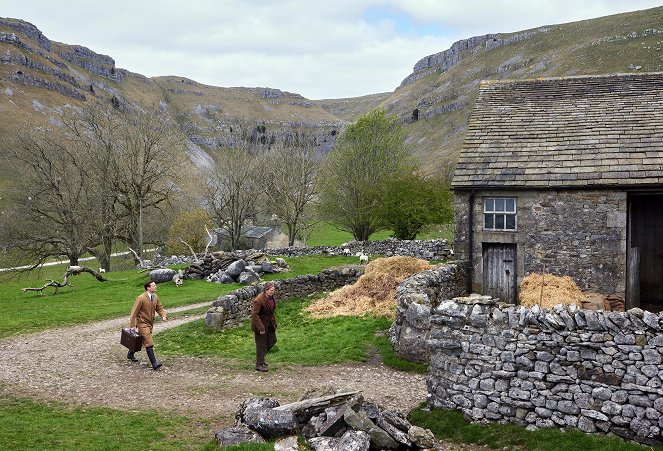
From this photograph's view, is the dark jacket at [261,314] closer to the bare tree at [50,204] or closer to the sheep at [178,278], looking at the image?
the sheep at [178,278]

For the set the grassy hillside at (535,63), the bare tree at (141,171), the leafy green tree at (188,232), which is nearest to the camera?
the bare tree at (141,171)

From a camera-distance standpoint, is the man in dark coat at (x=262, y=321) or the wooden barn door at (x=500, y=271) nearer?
the man in dark coat at (x=262, y=321)

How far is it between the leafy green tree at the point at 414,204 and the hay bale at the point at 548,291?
76.4ft

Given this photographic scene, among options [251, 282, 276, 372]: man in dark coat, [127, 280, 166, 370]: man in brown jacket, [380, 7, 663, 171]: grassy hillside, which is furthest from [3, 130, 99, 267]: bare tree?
[380, 7, 663, 171]: grassy hillside

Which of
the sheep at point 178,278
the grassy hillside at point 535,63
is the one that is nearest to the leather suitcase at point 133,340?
the sheep at point 178,278

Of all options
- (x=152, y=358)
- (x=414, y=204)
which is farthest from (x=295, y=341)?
(x=414, y=204)

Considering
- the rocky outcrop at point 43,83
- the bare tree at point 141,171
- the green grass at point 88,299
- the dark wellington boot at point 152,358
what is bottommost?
the green grass at point 88,299

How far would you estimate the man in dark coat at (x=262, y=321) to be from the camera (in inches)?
535

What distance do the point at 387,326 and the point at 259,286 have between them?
5591 mm

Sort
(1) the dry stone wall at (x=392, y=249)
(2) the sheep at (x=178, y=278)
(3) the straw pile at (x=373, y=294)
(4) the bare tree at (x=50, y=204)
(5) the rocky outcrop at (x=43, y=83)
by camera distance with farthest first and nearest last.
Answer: (5) the rocky outcrop at (x=43, y=83)
(4) the bare tree at (x=50, y=204)
(1) the dry stone wall at (x=392, y=249)
(2) the sheep at (x=178, y=278)
(3) the straw pile at (x=373, y=294)

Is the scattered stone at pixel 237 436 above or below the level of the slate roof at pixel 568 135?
below

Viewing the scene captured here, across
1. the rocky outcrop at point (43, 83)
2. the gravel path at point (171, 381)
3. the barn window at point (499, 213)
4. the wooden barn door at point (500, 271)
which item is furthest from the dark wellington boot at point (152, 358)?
the rocky outcrop at point (43, 83)

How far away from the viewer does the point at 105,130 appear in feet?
135

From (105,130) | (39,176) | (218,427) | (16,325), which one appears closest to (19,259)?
(39,176)
